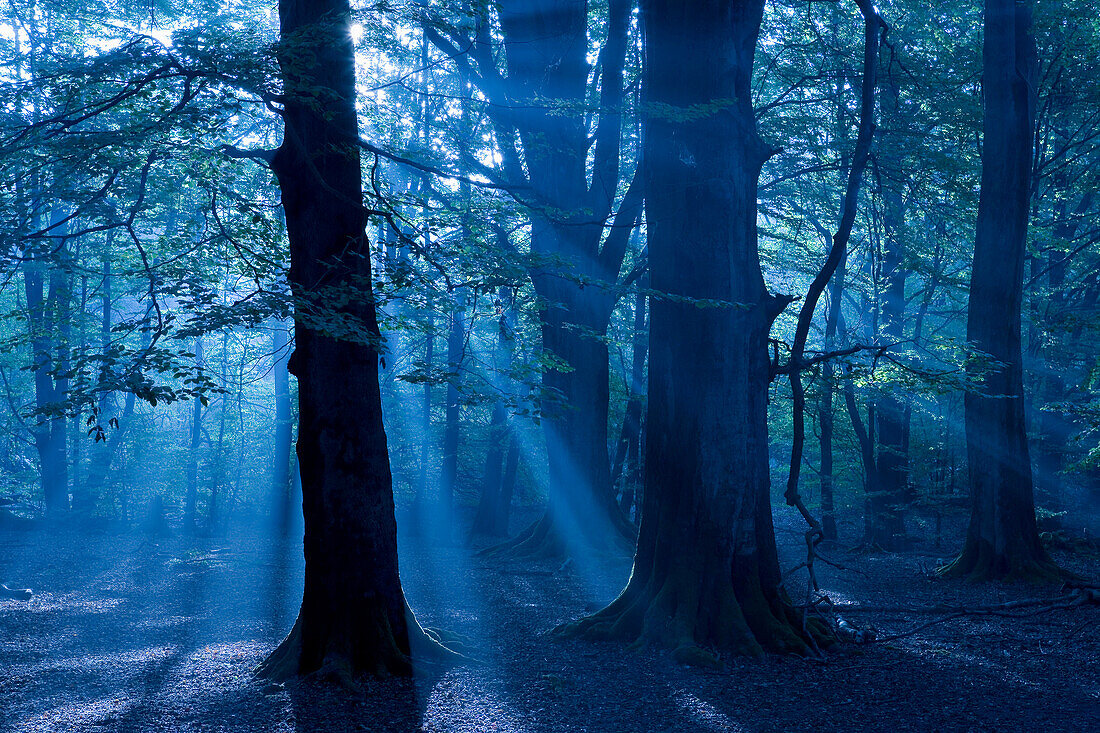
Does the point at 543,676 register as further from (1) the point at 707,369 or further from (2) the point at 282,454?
(2) the point at 282,454

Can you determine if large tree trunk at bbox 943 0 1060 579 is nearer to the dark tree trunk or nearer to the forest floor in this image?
the forest floor

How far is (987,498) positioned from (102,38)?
56.0 ft

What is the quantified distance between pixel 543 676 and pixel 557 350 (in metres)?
8.01

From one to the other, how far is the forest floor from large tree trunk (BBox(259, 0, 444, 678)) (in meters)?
0.37

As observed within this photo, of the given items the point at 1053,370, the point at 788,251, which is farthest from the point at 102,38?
the point at 1053,370

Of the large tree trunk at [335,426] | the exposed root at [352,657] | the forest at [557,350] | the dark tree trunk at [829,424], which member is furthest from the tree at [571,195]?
the exposed root at [352,657]

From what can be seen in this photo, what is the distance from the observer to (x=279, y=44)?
5414 millimetres

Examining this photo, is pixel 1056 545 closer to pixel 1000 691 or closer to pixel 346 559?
pixel 1000 691

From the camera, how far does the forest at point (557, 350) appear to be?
5.71 meters

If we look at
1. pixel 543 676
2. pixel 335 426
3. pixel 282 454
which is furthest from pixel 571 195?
pixel 282 454

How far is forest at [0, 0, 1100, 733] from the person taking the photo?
5.71 metres

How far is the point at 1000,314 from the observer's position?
1109 centimetres

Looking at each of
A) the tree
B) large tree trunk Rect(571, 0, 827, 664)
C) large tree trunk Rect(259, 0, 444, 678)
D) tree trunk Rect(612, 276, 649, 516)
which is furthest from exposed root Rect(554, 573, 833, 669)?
tree trunk Rect(612, 276, 649, 516)

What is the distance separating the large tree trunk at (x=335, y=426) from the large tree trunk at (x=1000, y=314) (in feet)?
27.2
